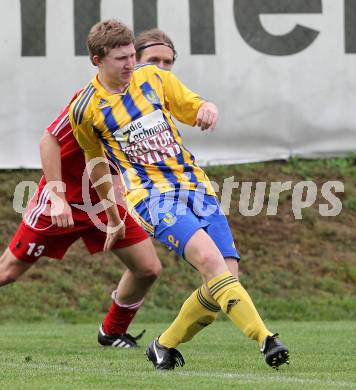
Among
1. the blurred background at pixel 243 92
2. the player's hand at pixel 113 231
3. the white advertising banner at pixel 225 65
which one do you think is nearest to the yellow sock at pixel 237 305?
the player's hand at pixel 113 231

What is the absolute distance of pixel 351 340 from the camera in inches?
319

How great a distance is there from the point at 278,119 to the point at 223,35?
1.17 metres

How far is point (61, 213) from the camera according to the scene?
22.1 ft

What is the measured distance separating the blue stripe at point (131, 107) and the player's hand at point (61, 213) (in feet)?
3.25

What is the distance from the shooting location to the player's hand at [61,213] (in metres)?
6.68

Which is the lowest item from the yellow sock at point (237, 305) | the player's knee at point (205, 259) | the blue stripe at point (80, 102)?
the yellow sock at point (237, 305)

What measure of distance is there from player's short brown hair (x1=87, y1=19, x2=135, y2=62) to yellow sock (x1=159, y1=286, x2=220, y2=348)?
1391 mm

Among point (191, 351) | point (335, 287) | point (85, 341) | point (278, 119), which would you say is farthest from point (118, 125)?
point (278, 119)

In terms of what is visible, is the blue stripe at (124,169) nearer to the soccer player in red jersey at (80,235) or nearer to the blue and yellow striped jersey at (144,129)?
the blue and yellow striped jersey at (144,129)

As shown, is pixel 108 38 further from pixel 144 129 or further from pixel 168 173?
pixel 168 173

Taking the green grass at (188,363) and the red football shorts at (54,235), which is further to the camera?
the red football shorts at (54,235)

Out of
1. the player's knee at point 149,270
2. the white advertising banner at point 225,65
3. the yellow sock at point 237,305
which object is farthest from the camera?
the white advertising banner at point 225,65

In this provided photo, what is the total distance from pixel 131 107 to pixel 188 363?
154 centimetres

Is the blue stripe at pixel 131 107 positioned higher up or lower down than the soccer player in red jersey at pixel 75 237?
higher up
